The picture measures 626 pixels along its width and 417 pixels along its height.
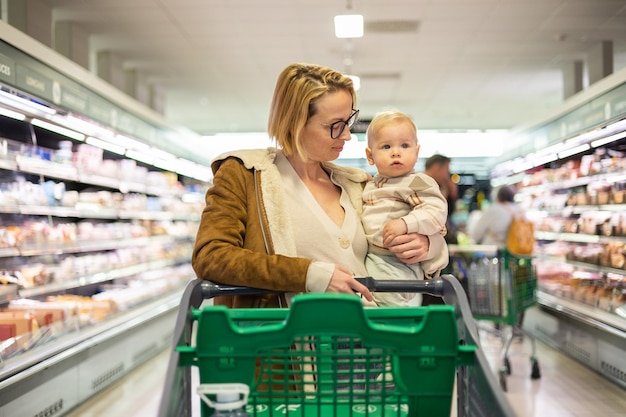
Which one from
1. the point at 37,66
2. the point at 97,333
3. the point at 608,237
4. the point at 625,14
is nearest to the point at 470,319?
the point at 37,66

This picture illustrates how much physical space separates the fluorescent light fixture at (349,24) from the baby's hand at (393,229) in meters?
4.36

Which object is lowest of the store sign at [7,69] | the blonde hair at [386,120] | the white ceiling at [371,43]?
the blonde hair at [386,120]

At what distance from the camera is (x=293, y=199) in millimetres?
1800

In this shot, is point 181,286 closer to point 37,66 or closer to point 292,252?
point 37,66

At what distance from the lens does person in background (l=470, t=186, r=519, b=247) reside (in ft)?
21.6

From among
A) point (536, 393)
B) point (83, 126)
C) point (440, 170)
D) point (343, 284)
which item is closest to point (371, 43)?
point (440, 170)

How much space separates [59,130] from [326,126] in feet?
12.0

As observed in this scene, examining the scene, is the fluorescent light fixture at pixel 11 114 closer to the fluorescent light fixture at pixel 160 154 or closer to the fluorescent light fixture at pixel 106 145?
the fluorescent light fixture at pixel 106 145

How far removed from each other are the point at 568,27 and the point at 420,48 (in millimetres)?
1672

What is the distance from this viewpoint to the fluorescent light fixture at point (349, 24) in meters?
5.79

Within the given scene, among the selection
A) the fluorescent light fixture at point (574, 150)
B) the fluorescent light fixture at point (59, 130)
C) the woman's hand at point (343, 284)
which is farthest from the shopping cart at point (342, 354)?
the fluorescent light fixture at point (574, 150)

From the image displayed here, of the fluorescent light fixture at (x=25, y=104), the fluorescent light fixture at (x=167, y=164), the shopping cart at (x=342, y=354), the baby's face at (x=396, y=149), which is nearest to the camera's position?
the shopping cart at (x=342, y=354)

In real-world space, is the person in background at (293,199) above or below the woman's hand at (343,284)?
above

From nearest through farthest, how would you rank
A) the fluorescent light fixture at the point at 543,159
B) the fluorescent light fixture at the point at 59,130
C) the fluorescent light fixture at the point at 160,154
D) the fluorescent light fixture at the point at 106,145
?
the fluorescent light fixture at the point at 59,130
the fluorescent light fixture at the point at 106,145
the fluorescent light fixture at the point at 160,154
the fluorescent light fixture at the point at 543,159
